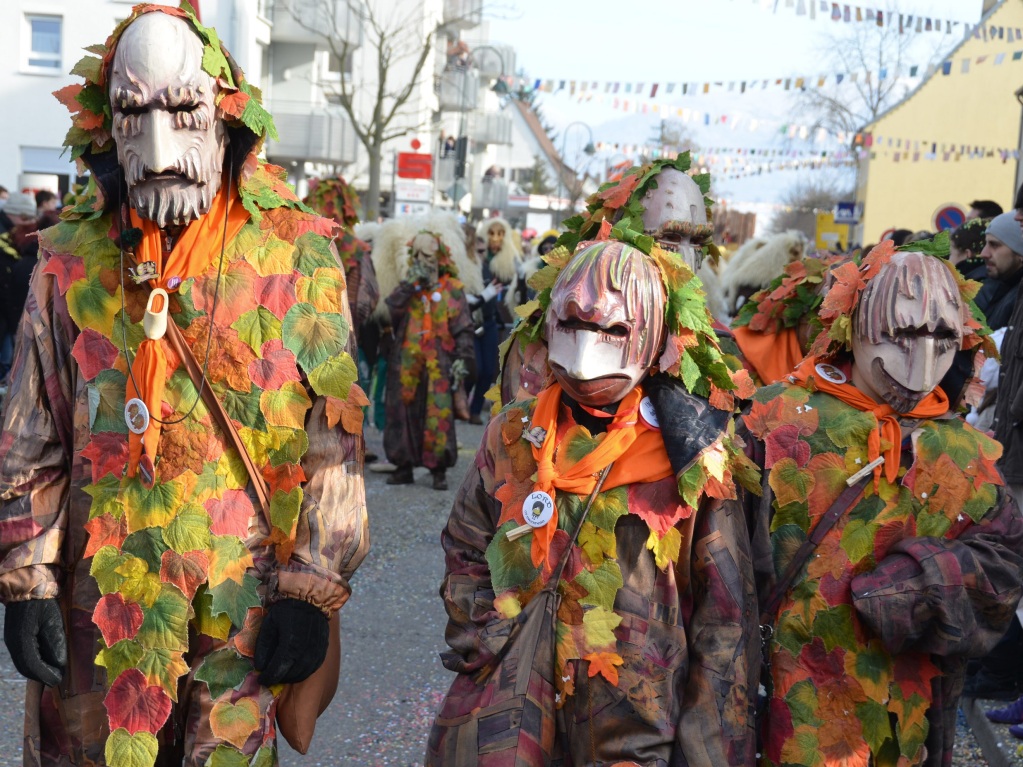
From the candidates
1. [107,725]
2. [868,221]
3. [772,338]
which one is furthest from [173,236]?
[868,221]

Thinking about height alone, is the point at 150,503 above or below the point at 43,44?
below

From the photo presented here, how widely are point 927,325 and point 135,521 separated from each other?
6.72ft

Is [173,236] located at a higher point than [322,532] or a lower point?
higher

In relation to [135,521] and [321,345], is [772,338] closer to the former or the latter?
[321,345]

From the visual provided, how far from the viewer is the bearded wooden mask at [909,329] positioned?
138 inches

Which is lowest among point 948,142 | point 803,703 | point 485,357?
point 485,357

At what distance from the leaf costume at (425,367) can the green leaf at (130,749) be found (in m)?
7.76

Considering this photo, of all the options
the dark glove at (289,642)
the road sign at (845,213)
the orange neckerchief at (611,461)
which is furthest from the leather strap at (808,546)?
the road sign at (845,213)

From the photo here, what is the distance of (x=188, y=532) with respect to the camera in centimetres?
295

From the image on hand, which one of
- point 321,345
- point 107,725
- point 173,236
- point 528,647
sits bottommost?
point 107,725

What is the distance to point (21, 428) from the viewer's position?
300cm

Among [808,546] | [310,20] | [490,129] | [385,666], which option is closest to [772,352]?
[808,546]

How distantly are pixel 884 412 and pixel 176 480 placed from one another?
6.04 ft

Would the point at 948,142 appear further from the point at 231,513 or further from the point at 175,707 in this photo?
the point at 175,707
